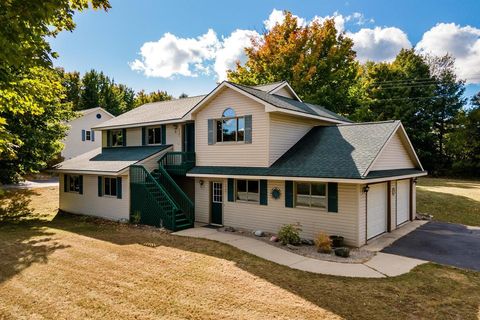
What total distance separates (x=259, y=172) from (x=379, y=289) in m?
7.09

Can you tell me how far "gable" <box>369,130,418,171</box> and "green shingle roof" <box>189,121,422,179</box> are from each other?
629 millimetres

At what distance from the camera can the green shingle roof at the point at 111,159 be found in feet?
56.3

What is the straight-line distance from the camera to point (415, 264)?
9766 mm

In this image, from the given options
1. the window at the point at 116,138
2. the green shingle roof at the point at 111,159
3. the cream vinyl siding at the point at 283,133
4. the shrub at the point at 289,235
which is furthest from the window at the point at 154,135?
the shrub at the point at 289,235

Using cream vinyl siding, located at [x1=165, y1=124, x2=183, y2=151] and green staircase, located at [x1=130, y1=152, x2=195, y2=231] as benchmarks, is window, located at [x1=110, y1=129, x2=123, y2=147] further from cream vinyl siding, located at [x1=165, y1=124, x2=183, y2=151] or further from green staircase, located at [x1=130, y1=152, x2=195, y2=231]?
green staircase, located at [x1=130, y1=152, x2=195, y2=231]

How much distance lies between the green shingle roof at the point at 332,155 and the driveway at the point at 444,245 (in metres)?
2.93

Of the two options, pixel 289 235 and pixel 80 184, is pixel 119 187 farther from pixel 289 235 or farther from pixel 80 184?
pixel 289 235

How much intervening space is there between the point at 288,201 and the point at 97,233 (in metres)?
8.80

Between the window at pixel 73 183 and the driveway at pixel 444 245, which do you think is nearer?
the driveway at pixel 444 245

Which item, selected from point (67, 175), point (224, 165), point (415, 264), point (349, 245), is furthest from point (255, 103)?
point (67, 175)

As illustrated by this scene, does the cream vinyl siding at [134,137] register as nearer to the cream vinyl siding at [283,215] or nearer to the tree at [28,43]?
the cream vinyl siding at [283,215]

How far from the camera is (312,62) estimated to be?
29.8 meters

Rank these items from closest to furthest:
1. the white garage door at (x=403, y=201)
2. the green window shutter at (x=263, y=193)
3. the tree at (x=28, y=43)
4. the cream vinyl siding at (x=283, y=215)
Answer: the tree at (x=28, y=43) < the cream vinyl siding at (x=283, y=215) < the green window shutter at (x=263, y=193) < the white garage door at (x=403, y=201)

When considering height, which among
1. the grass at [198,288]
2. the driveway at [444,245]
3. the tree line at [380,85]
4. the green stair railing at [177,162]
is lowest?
the driveway at [444,245]
